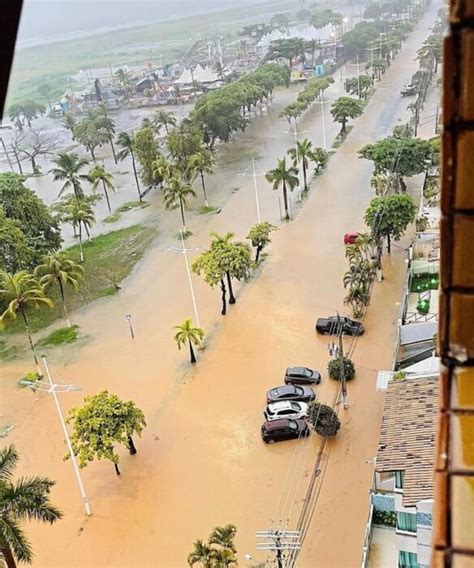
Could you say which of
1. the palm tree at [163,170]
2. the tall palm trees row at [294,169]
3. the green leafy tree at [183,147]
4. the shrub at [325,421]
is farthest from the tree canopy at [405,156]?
the shrub at [325,421]

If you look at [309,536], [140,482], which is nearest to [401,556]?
[309,536]

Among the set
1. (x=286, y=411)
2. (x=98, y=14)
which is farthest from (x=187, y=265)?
(x=98, y=14)

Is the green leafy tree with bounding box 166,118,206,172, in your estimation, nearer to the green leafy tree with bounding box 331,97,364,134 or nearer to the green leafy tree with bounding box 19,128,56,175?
the green leafy tree with bounding box 331,97,364,134

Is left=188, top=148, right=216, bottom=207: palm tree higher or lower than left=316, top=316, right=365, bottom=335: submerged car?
higher

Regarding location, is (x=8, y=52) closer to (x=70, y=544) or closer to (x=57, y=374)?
(x=70, y=544)

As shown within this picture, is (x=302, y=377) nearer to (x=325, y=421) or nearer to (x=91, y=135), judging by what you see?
(x=325, y=421)

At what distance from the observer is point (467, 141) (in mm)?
716

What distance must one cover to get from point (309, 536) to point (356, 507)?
739 millimetres

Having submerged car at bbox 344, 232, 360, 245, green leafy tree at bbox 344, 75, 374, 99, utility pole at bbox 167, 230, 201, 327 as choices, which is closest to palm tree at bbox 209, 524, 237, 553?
utility pole at bbox 167, 230, 201, 327

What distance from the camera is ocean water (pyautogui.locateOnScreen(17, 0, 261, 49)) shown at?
9550 centimetres

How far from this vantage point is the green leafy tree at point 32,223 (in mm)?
15008

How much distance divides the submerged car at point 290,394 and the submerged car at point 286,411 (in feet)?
0.69

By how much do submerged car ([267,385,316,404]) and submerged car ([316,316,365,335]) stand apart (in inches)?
75.4

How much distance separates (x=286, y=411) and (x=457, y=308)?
8.85 meters
